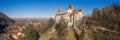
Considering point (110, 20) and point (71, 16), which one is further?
point (110, 20)

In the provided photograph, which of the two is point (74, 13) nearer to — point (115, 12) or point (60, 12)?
point (60, 12)

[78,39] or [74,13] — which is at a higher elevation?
[74,13]

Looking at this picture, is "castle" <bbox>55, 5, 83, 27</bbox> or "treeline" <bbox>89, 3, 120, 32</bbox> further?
"treeline" <bbox>89, 3, 120, 32</bbox>

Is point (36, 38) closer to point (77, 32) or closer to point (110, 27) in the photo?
point (77, 32)

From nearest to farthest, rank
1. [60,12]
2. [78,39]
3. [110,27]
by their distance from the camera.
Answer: [78,39] → [110,27] → [60,12]

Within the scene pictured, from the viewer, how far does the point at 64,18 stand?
243 feet

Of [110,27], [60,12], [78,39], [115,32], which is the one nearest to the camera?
[78,39]

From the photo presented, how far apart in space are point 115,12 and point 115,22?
968cm

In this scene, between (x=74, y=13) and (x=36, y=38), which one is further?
(x=36, y=38)

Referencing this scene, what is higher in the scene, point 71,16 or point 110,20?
point 71,16

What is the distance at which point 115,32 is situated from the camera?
221 feet

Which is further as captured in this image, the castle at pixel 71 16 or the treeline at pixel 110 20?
the treeline at pixel 110 20

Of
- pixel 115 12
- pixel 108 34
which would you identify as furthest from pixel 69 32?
pixel 115 12

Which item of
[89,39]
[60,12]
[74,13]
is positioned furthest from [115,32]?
[60,12]
